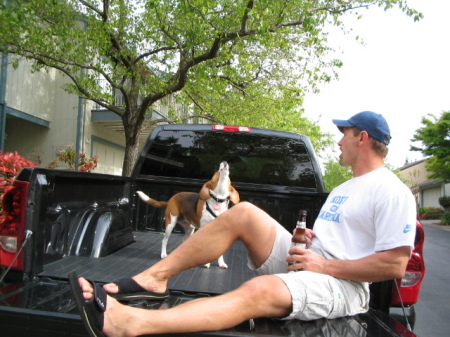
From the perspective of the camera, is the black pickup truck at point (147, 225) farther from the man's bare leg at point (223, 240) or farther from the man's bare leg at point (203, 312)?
the man's bare leg at point (223, 240)

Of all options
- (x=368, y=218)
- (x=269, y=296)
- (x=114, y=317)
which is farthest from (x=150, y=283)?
(x=368, y=218)

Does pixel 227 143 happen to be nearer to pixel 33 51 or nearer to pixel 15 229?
pixel 15 229

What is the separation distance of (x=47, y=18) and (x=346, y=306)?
11.8 meters

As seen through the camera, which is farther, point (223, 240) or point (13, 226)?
point (223, 240)

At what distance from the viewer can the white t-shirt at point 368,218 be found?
213cm

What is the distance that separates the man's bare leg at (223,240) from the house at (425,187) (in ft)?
128

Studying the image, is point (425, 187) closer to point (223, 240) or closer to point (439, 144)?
point (439, 144)

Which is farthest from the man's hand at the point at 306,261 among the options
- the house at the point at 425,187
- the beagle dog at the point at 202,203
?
the house at the point at 425,187

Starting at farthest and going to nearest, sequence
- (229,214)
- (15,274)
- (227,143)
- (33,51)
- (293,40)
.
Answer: (293,40)
(33,51)
(227,143)
(229,214)
(15,274)

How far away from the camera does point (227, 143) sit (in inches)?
172

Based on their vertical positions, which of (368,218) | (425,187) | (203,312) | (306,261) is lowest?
(425,187)

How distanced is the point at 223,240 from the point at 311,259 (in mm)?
611

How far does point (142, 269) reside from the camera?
299 centimetres

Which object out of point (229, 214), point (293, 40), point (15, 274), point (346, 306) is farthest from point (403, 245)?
point (293, 40)
